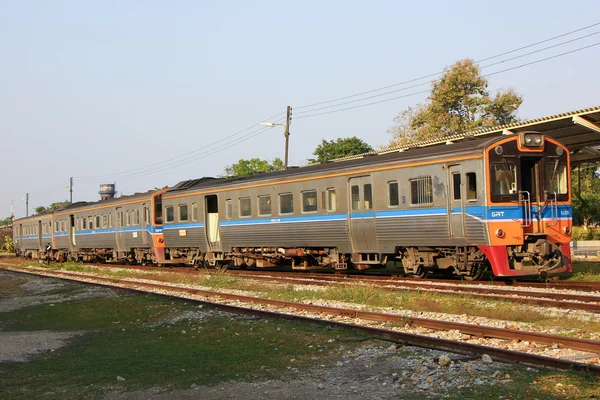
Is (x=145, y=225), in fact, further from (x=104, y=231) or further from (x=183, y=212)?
(x=104, y=231)

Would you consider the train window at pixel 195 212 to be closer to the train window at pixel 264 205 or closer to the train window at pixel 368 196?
the train window at pixel 264 205

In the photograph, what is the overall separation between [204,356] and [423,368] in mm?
3121

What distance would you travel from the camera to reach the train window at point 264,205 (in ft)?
Result: 68.6

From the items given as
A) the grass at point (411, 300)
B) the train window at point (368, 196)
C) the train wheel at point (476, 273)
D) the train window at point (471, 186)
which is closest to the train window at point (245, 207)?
the grass at point (411, 300)

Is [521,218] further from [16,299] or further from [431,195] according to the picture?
[16,299]

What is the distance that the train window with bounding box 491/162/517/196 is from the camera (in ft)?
46.3

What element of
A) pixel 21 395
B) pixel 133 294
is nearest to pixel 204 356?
pixel 21 395

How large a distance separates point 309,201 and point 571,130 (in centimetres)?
835

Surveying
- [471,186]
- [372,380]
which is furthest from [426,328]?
[471,186]

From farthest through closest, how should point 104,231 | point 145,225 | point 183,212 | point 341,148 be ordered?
point 341,148, point 104,231, point 145,225, point 183,212

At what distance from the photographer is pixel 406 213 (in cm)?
1595

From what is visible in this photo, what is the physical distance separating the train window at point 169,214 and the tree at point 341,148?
36.5 metres

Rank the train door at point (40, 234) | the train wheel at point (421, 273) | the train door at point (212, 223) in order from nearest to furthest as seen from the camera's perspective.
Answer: the train wheel at point (421, 273), the train door at point (212, 223), the train door at point (40, 234)

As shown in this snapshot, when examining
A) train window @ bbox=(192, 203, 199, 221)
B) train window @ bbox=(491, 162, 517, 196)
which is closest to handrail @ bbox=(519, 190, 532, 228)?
train window @ bbox=(491, 162, 517, 196)
